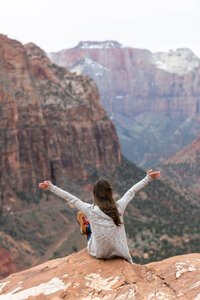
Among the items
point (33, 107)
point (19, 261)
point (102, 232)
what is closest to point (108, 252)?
point (102, 232)

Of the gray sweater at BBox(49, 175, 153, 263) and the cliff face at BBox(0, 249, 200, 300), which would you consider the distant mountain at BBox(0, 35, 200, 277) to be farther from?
the gray sweater at BBox(49, 175, 153, 263)

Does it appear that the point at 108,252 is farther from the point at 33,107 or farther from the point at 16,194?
the point at 33,107

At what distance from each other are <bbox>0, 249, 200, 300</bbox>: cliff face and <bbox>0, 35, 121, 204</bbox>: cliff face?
38.4 meters

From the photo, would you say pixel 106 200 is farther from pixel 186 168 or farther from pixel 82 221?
pixel 186 168

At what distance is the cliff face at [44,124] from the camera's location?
50.9 m

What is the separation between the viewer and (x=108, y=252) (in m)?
8.40

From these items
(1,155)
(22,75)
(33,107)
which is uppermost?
(22,75)

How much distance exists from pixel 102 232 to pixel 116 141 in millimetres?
77546

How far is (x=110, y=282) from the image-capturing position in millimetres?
7672

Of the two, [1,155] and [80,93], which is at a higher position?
[80,93]

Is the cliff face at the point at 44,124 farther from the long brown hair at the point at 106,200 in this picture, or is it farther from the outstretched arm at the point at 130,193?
the long brown hair at the point at 106,200

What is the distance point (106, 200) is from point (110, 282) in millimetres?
Answer: 1583

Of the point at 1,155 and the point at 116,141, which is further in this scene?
the point at 116,141

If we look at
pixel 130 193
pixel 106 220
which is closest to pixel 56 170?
pixel 130 193
